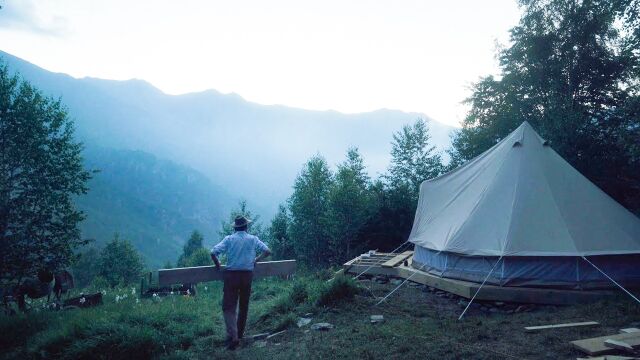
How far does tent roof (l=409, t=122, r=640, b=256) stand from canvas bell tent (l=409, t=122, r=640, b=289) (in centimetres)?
2

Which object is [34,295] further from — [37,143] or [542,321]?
[542,321]

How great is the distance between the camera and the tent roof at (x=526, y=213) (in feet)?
25.0

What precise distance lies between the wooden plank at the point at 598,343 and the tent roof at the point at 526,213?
2.81m

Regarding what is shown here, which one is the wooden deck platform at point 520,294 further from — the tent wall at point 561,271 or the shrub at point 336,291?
the shrub at point 336,291

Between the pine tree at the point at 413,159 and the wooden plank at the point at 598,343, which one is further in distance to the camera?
the pine tree at the point at 413,159

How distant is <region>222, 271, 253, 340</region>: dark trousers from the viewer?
615 cm

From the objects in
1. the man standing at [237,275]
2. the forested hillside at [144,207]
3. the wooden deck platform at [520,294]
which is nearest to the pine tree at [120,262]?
the man standing at [237,275]

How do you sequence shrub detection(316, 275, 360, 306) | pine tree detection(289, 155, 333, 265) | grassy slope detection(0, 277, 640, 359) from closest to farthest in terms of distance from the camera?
grassy slope detection(0, 277, 640, 359) → shrub detection(316, 275, 360, 306) → pine tree detection(289, 155, 333, 265)

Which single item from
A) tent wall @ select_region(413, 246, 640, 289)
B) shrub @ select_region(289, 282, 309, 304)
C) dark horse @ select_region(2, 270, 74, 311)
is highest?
tent wall @ select_region(413, 246, 640, 289)

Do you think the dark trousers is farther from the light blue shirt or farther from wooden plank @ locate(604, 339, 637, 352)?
wooden plank @ locate(604, 339, 637, 352)

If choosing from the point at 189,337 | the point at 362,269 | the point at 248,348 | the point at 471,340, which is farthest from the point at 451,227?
the point at 189,337

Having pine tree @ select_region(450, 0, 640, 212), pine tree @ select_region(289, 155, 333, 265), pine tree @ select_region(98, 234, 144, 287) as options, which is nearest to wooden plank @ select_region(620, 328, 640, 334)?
pine tree @ select_region(450, 0, 640, 212)

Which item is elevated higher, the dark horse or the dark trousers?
the dark trousers

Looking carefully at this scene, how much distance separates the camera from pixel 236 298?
6293 millimetres
